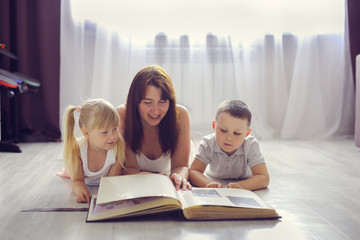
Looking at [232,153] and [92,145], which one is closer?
[92,145]

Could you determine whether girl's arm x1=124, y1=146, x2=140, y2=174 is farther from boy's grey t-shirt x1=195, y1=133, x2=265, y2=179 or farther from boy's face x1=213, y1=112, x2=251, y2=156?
boy's face x1=213, y1=112, x2=251, y2=156

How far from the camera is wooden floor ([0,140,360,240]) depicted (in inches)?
39.6

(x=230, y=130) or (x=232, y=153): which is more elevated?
(x=230, y=130)

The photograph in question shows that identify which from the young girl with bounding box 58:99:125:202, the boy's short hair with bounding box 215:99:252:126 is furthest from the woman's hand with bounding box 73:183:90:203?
the boy's short hair with bounding box 215:99:252:126

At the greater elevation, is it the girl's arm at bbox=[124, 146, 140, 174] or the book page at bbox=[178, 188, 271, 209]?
the girl's arm at bbox=[124, 146, 140, 174]

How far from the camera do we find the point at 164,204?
1.06 meters

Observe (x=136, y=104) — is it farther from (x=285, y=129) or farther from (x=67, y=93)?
(x=285, y=129)

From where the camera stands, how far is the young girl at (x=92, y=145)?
4.59 ft

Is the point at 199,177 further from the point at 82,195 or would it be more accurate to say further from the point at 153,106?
the point at 82,195

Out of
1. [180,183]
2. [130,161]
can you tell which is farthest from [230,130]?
[130,161]

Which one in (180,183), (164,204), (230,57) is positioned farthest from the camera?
(230,57)

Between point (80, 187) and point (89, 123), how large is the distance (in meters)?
0.23

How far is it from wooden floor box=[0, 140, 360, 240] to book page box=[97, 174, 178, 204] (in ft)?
0.24

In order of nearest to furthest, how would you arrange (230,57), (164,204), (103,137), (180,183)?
(164,204), (180,183), (103,137), (230,57)
